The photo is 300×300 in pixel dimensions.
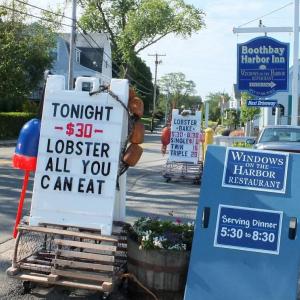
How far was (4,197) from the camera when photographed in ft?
35.8

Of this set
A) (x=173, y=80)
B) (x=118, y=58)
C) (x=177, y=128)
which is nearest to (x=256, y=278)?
(x=177, y=128)

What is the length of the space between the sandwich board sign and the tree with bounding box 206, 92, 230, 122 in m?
75.2

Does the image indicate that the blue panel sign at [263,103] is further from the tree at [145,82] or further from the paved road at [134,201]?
the tree at [145,82]

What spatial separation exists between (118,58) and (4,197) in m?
53.2

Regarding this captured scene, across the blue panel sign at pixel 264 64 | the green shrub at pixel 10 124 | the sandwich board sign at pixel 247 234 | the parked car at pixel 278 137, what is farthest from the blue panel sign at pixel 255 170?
the green shrub at pixel 10 124

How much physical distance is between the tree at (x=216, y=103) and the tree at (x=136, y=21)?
2488 cm

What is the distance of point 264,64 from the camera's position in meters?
16.7

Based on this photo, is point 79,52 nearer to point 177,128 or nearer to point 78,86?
point 177,128

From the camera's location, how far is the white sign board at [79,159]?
204 inches

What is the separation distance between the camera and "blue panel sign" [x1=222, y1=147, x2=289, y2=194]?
474cm

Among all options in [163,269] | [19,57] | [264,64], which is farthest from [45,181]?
[19,57]

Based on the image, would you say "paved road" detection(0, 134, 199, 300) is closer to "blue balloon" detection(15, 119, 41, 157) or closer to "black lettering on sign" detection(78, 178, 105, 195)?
"black lettering on sign" detection(78, 178, 105, 195)

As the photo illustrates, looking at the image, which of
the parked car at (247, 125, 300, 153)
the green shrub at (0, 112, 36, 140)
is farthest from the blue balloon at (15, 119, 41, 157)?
the green shrub at (0, 112, 36, 140)

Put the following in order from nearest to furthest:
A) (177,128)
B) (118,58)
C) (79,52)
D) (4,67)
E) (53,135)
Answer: (53,135) → (177,128) → (4,67) → (79,52) → (118,58)
